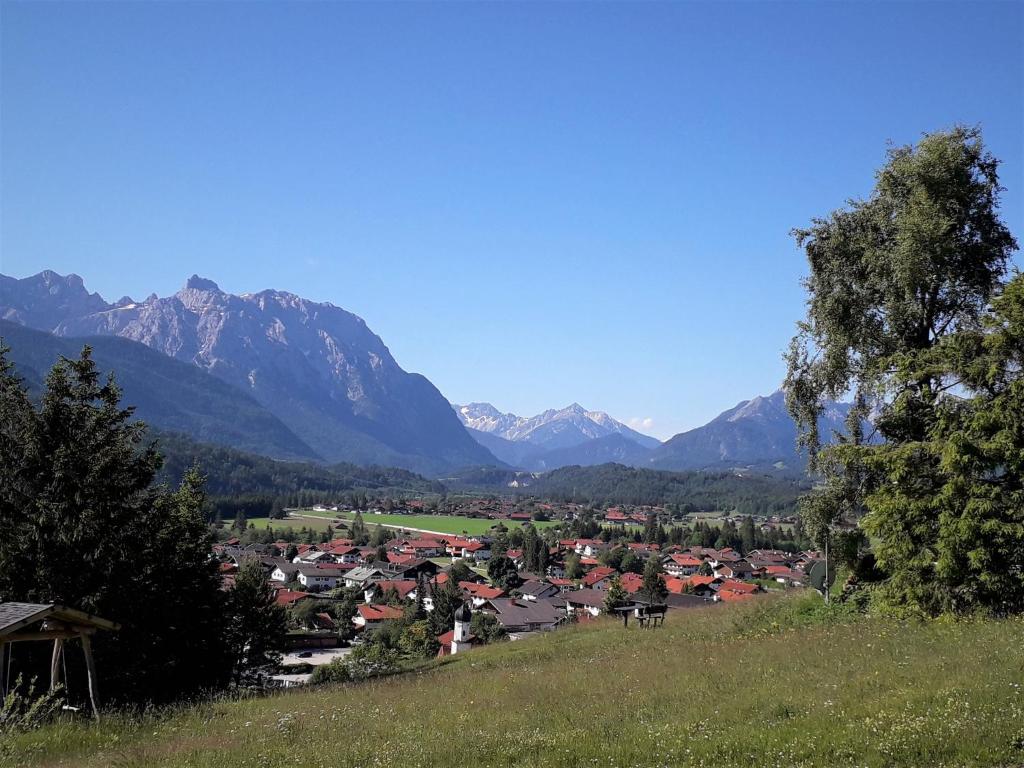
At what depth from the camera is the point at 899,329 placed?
723 inches

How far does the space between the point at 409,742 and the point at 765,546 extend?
5379 inches

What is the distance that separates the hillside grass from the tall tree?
7.28 ft

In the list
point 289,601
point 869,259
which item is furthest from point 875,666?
point 289,601

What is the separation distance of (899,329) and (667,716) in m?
12.6

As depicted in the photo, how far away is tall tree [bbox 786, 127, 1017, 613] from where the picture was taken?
15.9 meters

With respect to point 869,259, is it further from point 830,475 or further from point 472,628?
point 472,628

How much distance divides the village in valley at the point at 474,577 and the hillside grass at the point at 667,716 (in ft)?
24.1

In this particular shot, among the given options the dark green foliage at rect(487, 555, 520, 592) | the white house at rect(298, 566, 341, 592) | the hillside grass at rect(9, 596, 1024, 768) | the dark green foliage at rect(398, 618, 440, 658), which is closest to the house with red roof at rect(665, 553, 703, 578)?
the dark green foliage at rect(487, 555, 520, 592)

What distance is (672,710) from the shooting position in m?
10.3

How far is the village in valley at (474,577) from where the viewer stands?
52.3m

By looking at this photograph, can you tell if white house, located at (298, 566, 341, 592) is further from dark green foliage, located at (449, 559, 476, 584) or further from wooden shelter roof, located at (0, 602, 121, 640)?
wooden shelter roof, located at (0, 602, 121, 640)

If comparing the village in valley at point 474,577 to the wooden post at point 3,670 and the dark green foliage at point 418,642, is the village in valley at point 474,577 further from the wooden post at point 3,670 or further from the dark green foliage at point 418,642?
the wooden post at point 3,670

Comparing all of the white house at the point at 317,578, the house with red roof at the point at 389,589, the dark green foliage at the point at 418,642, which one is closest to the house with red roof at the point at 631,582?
the house with red roof at the point at 389,589

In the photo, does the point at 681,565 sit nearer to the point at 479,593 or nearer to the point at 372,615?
the point at 479,593
